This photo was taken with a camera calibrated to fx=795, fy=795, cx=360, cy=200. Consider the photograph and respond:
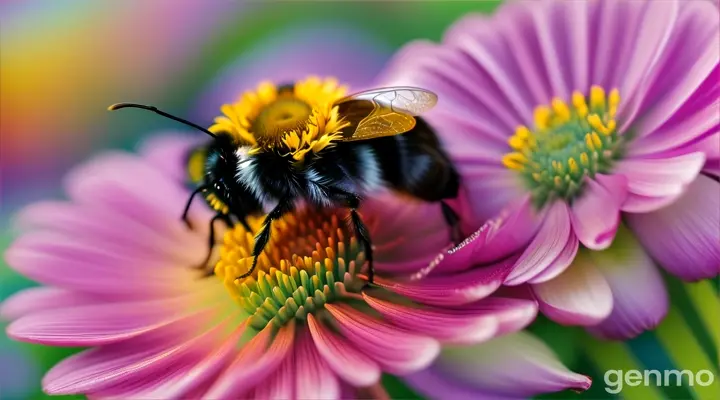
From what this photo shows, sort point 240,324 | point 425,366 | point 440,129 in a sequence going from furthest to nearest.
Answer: point 440,129
point 240,324
point 425,366

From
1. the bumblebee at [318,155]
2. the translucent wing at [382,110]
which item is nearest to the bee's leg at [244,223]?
the bumblebee at [318,155]

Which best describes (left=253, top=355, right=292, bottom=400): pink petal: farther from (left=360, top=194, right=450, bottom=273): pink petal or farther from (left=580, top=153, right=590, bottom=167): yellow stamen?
(left=580, top=153, right=590, bottom=167): yellow stamen

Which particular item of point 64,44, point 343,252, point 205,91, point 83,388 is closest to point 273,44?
point 205,91

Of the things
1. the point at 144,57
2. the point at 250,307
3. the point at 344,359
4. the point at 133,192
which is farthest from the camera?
the point at 144,57

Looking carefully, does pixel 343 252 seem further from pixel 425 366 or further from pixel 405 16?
pixel 405 16

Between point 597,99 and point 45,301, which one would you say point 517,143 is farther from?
point 45,301

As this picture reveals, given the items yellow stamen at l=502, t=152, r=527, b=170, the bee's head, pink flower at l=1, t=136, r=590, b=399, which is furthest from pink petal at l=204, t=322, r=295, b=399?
yellow stamen at l=502, t=152, r=527, b=170

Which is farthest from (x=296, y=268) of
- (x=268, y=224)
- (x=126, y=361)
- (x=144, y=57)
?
(x=144, y=57)
